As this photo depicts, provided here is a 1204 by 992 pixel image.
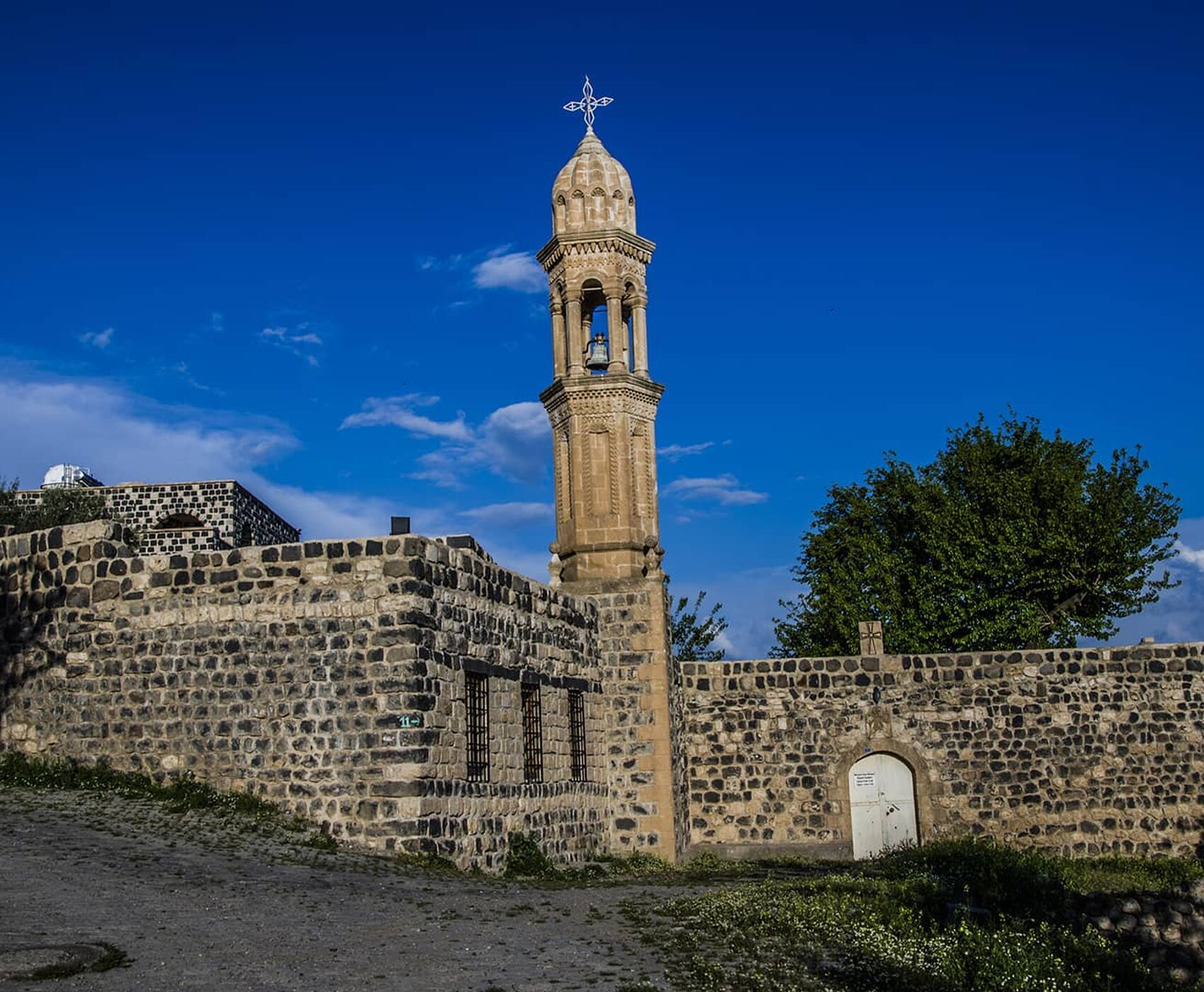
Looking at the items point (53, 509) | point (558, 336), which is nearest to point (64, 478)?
point (53, 509)

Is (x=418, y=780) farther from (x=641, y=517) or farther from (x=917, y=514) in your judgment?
(x=917, y=514)

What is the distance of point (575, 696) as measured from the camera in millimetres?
19391

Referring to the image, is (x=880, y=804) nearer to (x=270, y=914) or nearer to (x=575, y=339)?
(x=575, y=339)

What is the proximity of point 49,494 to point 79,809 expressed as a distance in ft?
84.5

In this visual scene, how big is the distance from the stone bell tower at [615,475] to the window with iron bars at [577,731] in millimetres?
834

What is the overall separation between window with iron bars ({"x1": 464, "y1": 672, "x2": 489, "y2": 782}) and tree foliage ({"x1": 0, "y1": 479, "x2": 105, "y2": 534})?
23.4 m

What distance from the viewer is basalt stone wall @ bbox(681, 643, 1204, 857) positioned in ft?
72.3

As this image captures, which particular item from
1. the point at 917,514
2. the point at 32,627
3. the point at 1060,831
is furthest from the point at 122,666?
the point at 917,514

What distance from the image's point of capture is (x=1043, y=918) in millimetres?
11492

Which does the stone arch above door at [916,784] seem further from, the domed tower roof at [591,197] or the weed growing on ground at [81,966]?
the weed growing on ground at [81,966]

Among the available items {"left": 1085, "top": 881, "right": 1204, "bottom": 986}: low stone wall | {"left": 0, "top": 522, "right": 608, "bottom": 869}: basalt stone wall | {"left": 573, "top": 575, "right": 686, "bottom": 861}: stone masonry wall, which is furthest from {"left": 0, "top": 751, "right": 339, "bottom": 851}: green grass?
{"left": 1085, "top": 881, "right": 1204, "bottom": 986}: low stone wall

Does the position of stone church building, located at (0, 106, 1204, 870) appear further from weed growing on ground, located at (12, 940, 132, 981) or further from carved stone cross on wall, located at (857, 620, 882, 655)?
weed growing on ground, located at (12, 940, 132, 981)

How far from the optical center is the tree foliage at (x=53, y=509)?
36.8 meters

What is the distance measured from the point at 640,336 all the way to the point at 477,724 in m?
8.15
